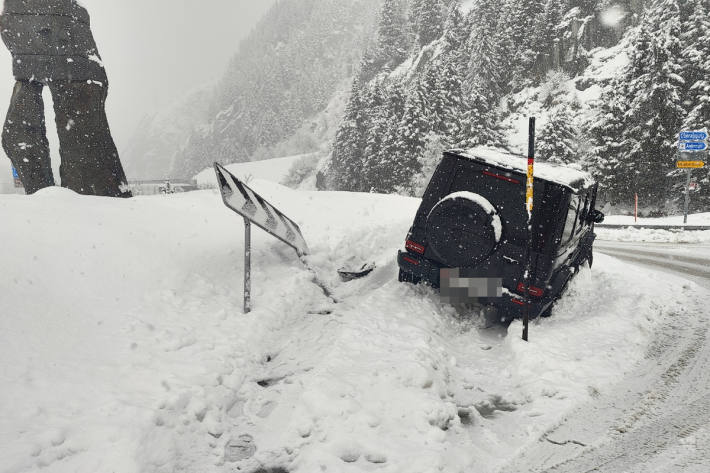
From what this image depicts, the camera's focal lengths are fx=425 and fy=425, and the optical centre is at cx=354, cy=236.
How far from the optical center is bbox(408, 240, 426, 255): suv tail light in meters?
6.12

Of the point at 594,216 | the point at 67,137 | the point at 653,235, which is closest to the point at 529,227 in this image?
the point at 594,216

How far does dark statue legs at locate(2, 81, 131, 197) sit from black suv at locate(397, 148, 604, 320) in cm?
772

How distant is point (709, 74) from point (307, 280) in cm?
2822

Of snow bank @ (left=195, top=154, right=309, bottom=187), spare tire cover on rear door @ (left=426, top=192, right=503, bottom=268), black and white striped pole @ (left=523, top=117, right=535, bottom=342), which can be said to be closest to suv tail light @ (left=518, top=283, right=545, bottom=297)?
black and white striped pole @ (left=523, top=117, right=535, bottom=342)

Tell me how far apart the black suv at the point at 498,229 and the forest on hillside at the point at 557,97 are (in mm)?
24268

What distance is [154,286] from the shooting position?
5.65 metres

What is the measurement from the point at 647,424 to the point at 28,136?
471 inches

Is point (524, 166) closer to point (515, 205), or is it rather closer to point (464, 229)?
point (515, 205)

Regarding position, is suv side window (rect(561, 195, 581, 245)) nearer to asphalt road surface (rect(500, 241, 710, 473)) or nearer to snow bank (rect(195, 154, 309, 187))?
asphalt road surface (rect(500, 241, 710, 473))

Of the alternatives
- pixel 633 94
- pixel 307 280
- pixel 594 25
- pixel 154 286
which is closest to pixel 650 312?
pixel 307 280

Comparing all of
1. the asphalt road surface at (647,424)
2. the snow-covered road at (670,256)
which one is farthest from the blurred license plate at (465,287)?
the snow-covered road at (670,256)

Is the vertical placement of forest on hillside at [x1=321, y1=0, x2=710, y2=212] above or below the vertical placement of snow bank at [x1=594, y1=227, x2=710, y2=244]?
above

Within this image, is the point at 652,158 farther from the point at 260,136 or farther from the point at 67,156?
the point at 260,136

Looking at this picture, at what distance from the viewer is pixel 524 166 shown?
576 centimetres
